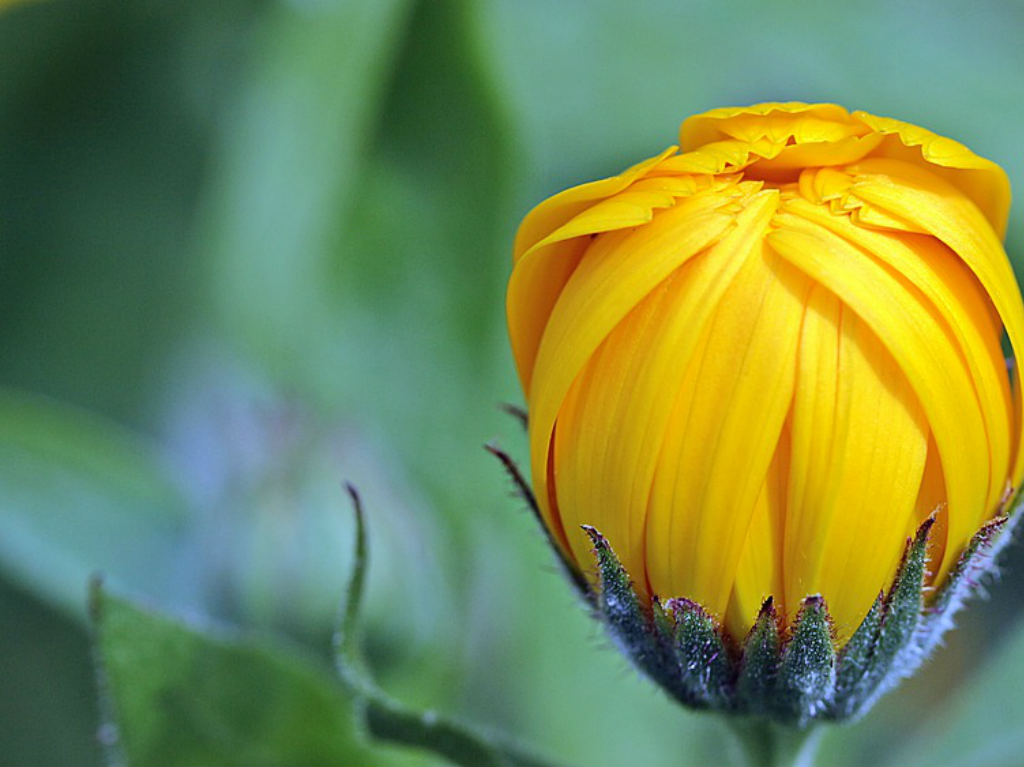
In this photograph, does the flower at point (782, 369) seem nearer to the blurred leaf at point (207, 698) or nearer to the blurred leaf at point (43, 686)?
the blurred leaf at point (207, 698)

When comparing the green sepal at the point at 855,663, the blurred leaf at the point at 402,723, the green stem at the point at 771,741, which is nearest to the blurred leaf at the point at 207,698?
the blurred leaf at the point at 402,723

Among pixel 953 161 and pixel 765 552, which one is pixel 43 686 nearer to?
pixel 765 552

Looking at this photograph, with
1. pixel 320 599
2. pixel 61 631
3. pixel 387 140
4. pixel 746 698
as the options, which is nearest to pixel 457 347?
pixel 387 140

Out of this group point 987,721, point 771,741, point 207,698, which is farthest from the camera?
point 987,721

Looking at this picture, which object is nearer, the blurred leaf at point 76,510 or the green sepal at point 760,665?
the green sepal at point 760,665

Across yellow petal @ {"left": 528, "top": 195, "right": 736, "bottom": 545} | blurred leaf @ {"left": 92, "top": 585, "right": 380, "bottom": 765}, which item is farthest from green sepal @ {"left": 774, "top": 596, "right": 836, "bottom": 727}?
blurred leaf @ {"left": 92, "top": 585, "right": 380, "bottom": 765}

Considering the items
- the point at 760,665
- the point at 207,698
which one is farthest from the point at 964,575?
the point at 207,698
